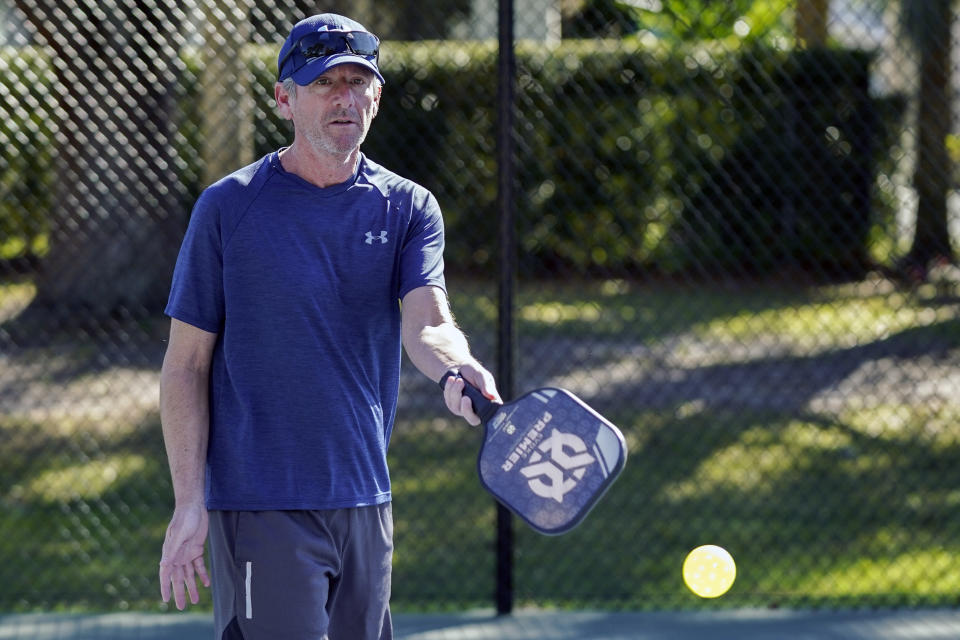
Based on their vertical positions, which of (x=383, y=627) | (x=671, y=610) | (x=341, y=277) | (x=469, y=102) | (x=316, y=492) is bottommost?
(x=671, y=610)

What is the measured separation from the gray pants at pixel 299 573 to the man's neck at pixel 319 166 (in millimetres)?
731

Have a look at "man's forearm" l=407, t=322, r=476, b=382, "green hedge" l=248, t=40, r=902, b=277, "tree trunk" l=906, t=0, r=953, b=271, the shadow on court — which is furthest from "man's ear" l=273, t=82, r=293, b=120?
"green hedge" l=248, t=40, r=902, b=277

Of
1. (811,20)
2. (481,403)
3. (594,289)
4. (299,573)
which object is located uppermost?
(811,20)

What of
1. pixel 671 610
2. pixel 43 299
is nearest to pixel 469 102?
pixel 43 299

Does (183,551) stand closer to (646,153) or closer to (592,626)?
(592,626)

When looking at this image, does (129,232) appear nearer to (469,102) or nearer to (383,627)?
(469,102)

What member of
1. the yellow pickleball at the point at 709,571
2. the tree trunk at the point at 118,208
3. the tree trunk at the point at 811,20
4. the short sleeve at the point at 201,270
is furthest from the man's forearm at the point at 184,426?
the tree trunk at the point at 811,20

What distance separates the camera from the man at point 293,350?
2.62 meters

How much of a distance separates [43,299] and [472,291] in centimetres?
324

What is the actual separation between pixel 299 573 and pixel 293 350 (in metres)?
0.48

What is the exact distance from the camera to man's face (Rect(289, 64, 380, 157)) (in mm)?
2637

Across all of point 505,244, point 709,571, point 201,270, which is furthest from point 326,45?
point 709,571

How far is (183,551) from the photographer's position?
2.58 metres

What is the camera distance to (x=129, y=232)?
8.91 m
